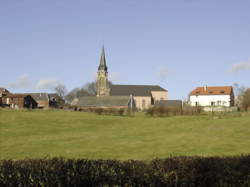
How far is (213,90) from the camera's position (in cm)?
11050

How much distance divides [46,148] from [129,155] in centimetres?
648

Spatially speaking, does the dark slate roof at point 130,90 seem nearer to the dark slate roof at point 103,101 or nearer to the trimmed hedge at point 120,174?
the dark slate roof at point 103,101

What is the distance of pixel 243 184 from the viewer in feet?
25.2

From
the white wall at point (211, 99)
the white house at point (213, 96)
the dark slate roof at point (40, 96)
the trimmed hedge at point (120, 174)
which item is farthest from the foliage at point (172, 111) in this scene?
the dark slate roof at point (40, 96)

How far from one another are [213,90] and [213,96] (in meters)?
2.00

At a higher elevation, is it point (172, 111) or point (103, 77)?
point (103, 77)

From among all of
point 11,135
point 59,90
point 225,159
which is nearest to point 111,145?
point 11,135

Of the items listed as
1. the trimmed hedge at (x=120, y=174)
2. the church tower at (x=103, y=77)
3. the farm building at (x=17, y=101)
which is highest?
the church tower at (x=103, y=77)

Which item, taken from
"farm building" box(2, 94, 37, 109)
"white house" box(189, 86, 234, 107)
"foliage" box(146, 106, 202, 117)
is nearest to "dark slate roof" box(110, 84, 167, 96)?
"white house" box(189, 86, 234, 107)

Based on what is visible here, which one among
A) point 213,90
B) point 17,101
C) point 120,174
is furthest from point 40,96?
point 120,174

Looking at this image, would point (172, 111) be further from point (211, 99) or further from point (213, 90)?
point (213, 90)

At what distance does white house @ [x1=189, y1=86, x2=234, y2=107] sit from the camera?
357ft

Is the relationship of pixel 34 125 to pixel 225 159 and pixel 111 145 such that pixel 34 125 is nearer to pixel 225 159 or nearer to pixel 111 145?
pixel 111 145

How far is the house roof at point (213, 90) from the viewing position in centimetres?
10912
